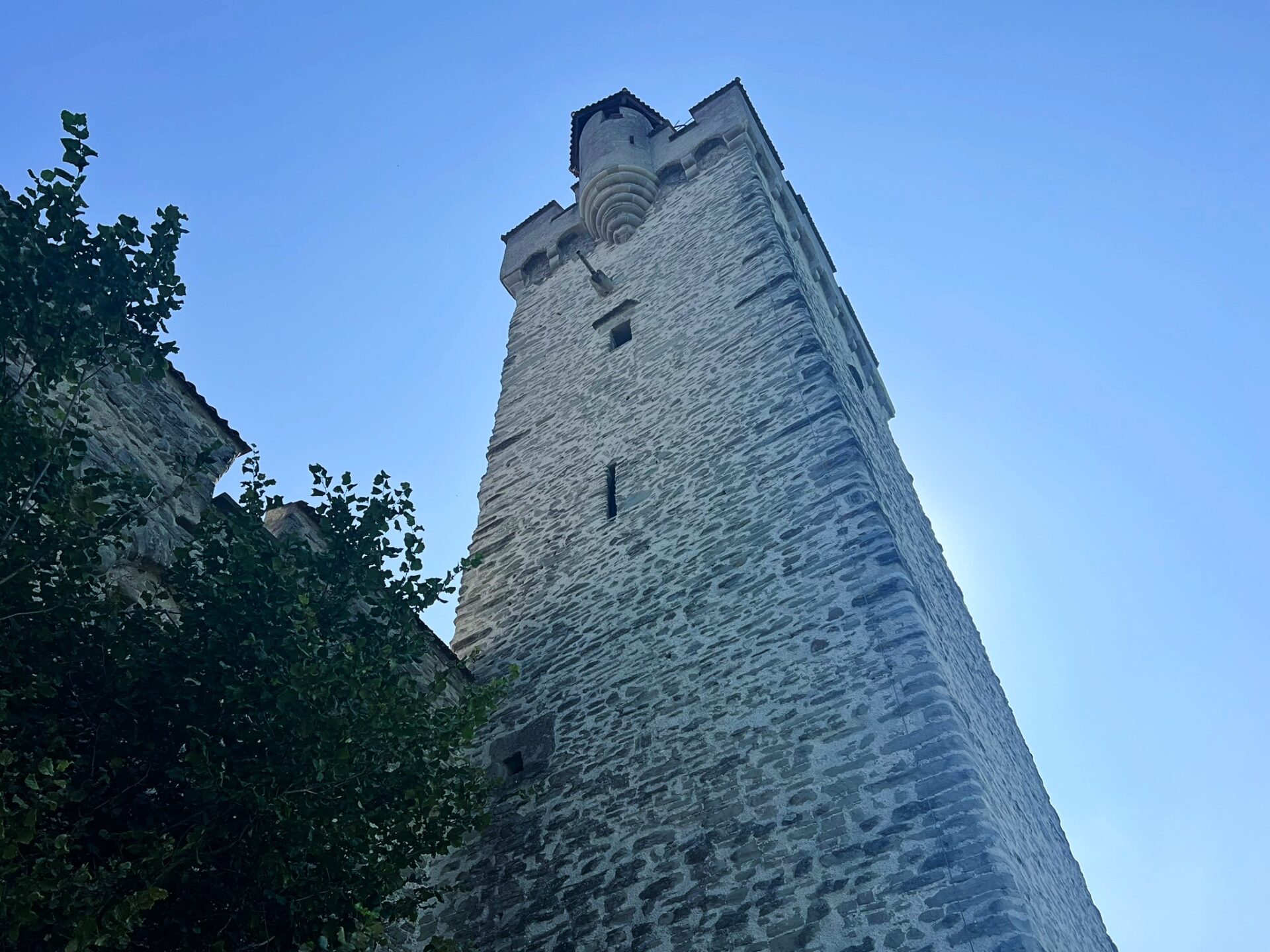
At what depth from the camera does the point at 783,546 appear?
26.5 ft

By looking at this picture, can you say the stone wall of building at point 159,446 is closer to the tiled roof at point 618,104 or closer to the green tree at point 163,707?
the green tree at point 163,707

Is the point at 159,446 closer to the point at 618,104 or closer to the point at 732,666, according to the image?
the point at 732,666

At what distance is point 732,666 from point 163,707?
3.98 meters

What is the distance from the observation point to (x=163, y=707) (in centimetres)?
507

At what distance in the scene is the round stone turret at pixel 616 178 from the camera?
1484cm

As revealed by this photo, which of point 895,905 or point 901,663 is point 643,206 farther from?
point 895,905

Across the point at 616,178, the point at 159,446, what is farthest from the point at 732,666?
the point at 616,178

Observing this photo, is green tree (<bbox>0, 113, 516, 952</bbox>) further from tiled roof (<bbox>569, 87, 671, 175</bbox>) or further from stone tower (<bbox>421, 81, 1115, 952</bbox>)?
tiled roof (<bbox>569, 87, 671, 175</bbox>)

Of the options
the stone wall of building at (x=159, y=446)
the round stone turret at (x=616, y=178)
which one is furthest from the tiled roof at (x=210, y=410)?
the round stone turret at (x=616, y=178)

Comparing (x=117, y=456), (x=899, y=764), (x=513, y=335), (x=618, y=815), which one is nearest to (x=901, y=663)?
(x=899, y=764)

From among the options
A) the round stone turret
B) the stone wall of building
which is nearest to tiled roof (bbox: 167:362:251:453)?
the stone wall of building

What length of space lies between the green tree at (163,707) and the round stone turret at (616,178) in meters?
9.67

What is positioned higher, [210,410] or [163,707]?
[210,410]

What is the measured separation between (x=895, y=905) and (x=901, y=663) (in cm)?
160
